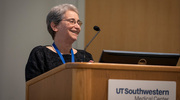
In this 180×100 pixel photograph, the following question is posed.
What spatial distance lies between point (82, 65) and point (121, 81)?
0.21m

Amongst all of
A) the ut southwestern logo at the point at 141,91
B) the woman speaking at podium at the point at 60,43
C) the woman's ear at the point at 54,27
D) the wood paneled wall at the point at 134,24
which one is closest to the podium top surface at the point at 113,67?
the ut southwestern logo at the point at 141,91

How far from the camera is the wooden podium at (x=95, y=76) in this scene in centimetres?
127

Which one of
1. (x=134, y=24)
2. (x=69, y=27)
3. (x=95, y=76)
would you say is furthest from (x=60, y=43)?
(x=134, y=24)

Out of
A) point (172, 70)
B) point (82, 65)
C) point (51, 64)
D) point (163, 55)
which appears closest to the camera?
point (82, 65)

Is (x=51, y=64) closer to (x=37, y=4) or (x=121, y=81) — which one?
(x=121, y=81)

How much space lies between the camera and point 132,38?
150 inches

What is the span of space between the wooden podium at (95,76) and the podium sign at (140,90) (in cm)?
3

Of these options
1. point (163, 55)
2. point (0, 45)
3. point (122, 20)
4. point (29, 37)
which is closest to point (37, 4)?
point (29, 37)

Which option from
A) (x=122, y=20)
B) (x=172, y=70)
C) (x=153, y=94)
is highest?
(x=122, y=20)

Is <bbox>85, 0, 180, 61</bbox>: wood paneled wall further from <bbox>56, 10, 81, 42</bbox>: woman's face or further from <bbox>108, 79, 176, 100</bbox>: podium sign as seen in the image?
<bbox>108, 79, 176, 100</bbox>: podium sign

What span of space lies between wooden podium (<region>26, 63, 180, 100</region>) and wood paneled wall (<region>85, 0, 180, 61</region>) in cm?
231

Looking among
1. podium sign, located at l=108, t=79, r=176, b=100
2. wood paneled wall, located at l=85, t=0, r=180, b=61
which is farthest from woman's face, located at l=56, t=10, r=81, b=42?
wood paneled wall, located at l=85, t=0, r=180, b=61

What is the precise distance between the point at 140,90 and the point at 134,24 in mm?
2604

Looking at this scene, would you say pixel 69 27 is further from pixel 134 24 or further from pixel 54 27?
pixel 134 24
